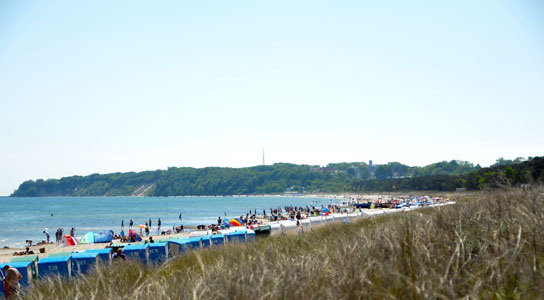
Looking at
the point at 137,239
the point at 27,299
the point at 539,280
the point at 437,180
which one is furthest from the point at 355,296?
the point at 437,180

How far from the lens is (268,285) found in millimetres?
5031

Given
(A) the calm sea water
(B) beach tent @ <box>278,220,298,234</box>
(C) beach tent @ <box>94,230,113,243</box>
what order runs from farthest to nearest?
(A) the calm sea water → (C) beach tent @ <box>94,230,113,243</box> → (B) beach tent @ <box>278,220,298,234</box>

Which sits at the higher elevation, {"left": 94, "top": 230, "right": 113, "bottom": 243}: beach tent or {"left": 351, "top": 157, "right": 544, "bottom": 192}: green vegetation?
{"left": 351, "top": 157, "right": 544, "bottom": 192}: green vegetation

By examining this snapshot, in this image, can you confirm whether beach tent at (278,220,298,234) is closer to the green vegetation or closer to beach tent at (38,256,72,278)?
beach tent at (38,256,72,278)

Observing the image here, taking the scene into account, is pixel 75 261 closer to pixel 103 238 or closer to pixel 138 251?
pixel 138 251

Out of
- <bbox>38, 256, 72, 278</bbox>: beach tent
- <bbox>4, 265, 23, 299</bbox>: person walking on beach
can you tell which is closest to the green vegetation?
<bbox>38, 256, 72, 278</bbox>: beach tent

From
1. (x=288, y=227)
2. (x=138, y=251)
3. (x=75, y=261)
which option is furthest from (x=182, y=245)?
(x=288, y=227)

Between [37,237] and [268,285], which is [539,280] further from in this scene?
[37,237]

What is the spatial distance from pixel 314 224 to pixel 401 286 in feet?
75.4

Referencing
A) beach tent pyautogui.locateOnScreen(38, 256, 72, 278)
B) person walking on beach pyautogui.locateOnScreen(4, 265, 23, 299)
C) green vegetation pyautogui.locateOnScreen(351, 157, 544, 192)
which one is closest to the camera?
person walking on beach pyautogui.locateOnScreen(4, 265, 23, 299)

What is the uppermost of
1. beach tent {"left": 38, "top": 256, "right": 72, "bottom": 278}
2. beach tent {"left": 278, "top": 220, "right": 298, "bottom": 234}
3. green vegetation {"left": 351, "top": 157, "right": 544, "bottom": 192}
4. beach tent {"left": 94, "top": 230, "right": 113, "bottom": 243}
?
green vegetation {"left": 351, "top": 157, "right": 544, "bottom": 192}

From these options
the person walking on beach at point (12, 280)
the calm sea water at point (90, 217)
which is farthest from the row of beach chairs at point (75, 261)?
the calm sea water at point (90, 217)

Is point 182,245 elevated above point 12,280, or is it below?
below

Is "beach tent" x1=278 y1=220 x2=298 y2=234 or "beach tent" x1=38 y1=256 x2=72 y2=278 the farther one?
"beach tent" x1=278 y1=220 x2=298 y2=234
